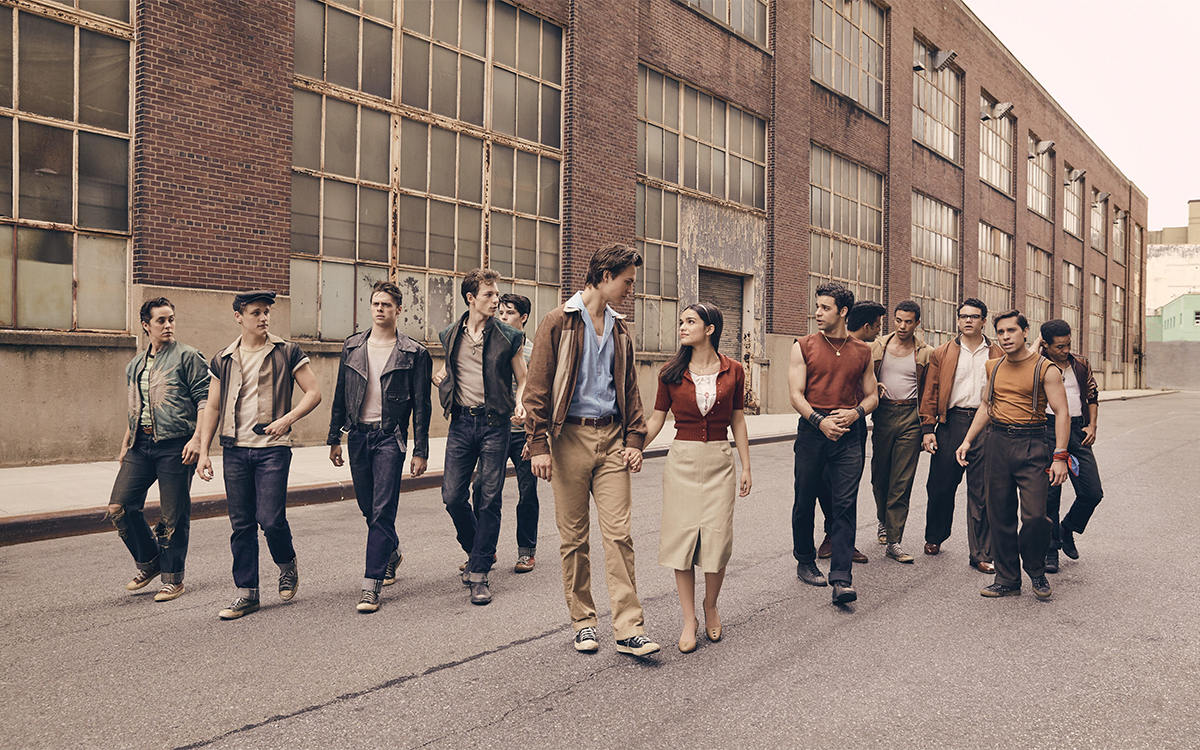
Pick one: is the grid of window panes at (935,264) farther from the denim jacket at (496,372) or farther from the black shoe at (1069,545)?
the denim jacket at (496,372)

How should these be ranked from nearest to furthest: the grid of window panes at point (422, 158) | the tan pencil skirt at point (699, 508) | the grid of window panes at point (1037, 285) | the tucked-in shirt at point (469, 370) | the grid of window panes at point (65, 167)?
the tan pencil skirt at point (699, 508) → the tucked-in shirt at point (469, 370) → the grid of window panes at point (65, 167) → the grid of window panes at point (422, 158) → the grid of window panes at point (1037, 285)

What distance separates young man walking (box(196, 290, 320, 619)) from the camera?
483 centimetres

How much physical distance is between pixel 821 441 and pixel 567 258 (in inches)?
440

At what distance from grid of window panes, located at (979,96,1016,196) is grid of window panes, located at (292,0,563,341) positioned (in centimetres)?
2334

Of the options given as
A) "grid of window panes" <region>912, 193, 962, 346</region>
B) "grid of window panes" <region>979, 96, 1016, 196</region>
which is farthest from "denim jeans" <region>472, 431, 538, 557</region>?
"grid of window panes" <region>979, 96, 1016, 196</region>

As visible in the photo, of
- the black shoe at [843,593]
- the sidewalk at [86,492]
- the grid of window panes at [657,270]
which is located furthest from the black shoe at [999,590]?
the grid of window panes at [657,270]

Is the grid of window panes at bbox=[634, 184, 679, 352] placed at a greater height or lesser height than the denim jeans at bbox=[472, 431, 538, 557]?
greater

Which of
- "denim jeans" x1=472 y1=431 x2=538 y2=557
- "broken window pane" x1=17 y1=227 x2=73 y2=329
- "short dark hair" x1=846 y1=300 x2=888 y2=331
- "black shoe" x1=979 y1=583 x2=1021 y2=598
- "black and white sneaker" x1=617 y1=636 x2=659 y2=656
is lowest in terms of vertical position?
"black shoe" x1=979 y1=583 x2=1021 y2=598

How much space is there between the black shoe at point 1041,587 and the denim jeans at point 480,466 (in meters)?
3.34

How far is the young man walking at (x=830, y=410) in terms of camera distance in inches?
207

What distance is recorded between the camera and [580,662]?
4004mm

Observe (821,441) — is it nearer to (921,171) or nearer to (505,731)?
(505,731)

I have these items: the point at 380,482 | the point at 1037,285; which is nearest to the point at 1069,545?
the point at 380,482

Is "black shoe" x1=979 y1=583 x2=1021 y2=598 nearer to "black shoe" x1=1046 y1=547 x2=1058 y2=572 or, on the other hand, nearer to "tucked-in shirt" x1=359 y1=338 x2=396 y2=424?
"black shoe" x1=1046 y1=547 x2=1058 y2=572
